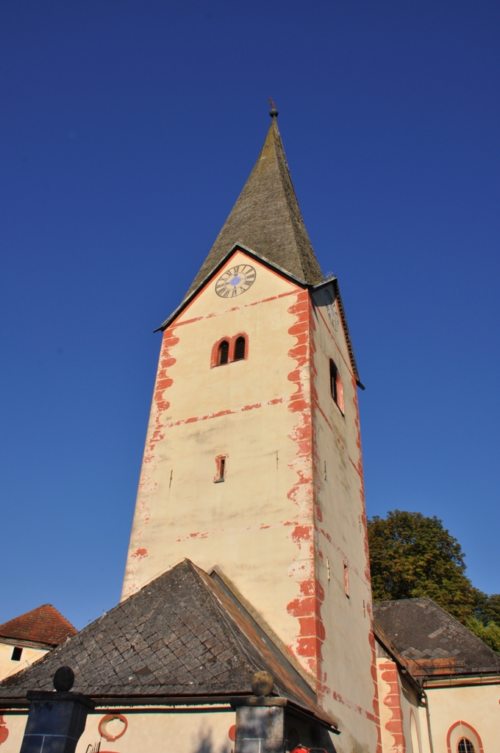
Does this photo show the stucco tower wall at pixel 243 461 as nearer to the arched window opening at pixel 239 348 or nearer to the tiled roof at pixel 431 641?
the arched window opening at pixel 239 348

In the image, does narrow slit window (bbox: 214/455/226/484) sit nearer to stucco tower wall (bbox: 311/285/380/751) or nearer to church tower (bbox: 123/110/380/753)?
church tower (bbox: 123/110/380/753)

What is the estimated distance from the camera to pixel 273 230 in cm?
2052

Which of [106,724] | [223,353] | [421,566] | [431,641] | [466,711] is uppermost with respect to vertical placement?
[421,566]

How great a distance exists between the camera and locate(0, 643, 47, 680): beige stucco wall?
20359 millimetres

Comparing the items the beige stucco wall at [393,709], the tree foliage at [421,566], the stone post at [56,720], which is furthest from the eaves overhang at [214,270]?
the tree foliage at [421,566]

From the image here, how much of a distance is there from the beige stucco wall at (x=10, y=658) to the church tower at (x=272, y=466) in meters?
9.00

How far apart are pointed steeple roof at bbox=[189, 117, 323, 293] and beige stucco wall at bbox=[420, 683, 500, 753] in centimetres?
1223

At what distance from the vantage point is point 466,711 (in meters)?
A: 18.3

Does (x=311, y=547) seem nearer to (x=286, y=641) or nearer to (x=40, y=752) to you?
(x=286, y=641)

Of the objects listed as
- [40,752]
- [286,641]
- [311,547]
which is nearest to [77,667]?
[40,752]

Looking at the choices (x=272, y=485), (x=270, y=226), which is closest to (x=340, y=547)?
(x=272, y=485)

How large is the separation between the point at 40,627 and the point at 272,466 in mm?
12922

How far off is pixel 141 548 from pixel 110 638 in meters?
3.65

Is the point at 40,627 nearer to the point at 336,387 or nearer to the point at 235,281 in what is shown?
the point at 336,387
